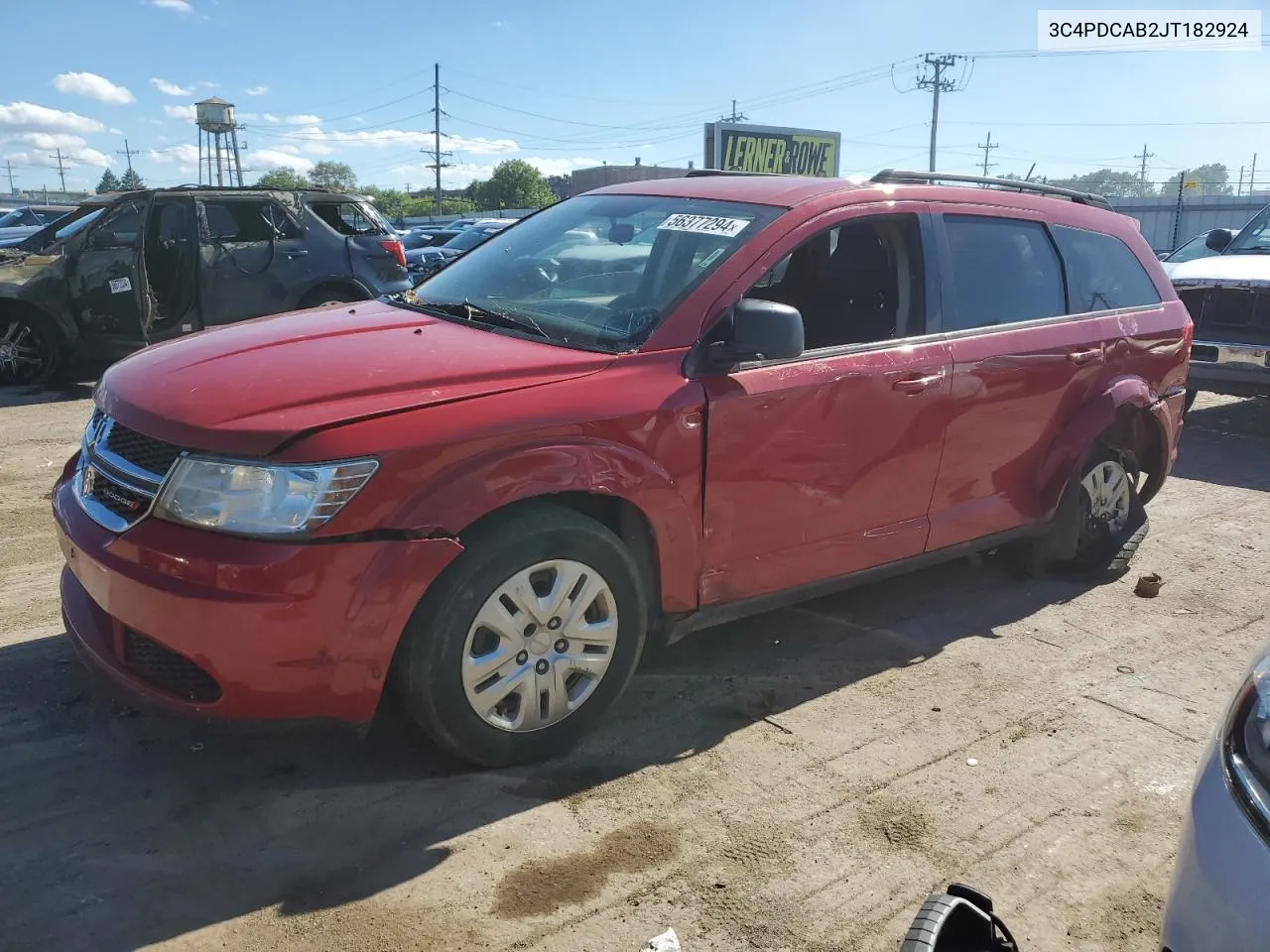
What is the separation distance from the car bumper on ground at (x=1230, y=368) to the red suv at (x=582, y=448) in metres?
3.87

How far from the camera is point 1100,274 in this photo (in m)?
4.91

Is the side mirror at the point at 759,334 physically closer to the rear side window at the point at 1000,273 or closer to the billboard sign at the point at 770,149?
the rear side window at the point at 1000,273

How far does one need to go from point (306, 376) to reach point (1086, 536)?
3738mm

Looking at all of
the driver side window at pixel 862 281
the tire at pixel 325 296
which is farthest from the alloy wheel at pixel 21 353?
the driver side window at pixel 862 281

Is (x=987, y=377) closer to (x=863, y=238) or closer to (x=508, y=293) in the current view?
(x=863, y=238)

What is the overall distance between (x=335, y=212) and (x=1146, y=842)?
31.3ft

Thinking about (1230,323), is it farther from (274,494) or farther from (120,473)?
(120,473)

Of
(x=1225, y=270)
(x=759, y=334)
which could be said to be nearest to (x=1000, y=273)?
(x=759, y=334)

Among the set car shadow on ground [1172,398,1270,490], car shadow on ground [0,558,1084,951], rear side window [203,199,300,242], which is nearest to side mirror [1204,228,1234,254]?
car shadow on ground [1172,398,1270,490]

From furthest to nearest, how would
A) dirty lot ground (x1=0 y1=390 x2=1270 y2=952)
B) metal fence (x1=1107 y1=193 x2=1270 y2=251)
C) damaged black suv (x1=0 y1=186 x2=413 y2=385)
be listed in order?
→ metal fence (x1=1107 y1=193 x2=1270 y2=251), damaged black suv (x1=0 y1=186 x2=413 y2=385), dirty lot ground (x1=0 y1=390 x2=1270 y2=952)

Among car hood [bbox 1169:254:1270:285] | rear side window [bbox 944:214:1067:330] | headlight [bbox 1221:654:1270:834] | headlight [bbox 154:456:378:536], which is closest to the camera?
headlight [bbox 1221:654:1270:834]

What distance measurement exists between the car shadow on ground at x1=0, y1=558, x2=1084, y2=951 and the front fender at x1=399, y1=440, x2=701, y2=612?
507 mm

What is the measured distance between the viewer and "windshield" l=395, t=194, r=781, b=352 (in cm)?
346

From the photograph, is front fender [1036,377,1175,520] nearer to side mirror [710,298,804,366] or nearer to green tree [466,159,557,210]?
side mirror [710,298,804,366]
